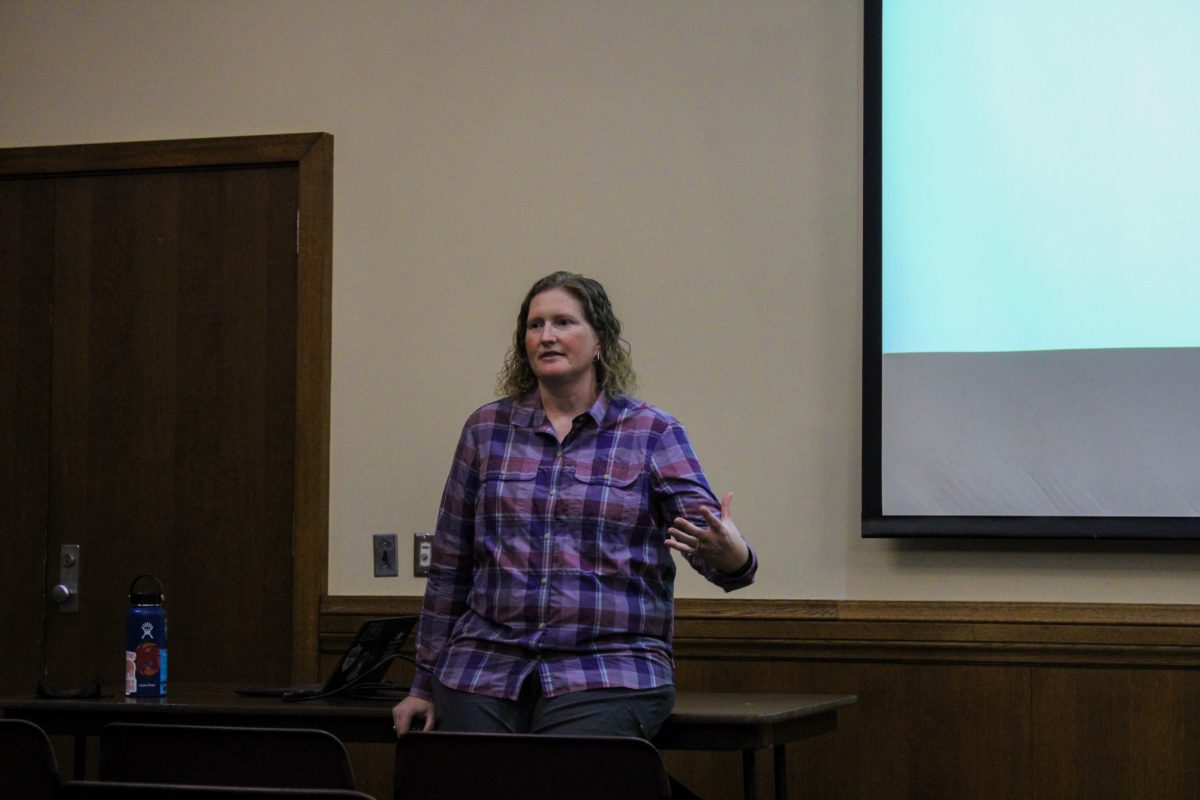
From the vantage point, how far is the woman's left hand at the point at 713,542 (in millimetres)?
2510

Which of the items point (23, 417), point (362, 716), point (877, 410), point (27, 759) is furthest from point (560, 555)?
point (23, 417)

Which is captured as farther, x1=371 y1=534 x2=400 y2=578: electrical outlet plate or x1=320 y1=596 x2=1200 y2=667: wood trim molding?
x1=371 y1=534 x2=400 y2=578: electrical outlet plate

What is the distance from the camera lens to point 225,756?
228 cm

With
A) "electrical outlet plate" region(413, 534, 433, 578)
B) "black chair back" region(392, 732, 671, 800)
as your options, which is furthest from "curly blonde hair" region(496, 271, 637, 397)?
"electrical outlet plate" region(413, 534, 433, 578)

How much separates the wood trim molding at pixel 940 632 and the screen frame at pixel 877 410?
190 mm

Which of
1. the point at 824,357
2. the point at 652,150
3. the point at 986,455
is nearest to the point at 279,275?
the point at 652,150

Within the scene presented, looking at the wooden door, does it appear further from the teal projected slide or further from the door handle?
the teal projected slide

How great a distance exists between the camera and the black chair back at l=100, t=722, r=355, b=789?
2.23m

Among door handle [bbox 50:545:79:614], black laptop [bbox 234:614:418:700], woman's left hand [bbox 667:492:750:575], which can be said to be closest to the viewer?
woman's left hand [bbox 667:492:750:575]

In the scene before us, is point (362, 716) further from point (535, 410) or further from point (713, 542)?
point (713, 542)

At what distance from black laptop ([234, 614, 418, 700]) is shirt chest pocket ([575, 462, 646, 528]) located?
0.65m

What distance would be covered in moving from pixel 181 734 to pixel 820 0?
8.62 ft

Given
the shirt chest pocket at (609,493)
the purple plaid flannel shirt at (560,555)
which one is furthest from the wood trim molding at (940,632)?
the shirt chest pocket at (609,493)

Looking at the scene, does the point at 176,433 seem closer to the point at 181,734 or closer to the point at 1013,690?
the point at 181,734
